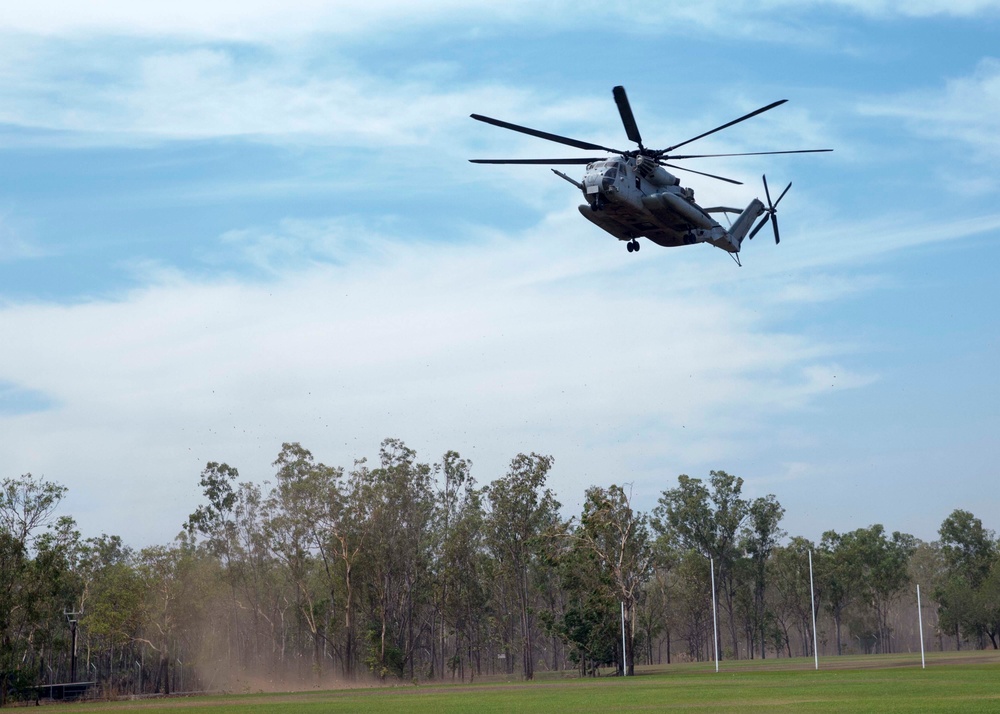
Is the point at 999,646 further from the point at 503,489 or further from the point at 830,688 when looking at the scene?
the point at 830,688

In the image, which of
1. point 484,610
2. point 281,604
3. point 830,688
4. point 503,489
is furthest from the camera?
point 281,604

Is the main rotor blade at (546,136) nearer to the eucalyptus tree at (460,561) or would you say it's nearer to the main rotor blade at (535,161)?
the main rotor blade at (535,161)

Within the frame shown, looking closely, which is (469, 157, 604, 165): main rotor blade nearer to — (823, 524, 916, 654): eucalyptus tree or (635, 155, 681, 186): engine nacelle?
(635, 155, 681, 186): engine nacelle

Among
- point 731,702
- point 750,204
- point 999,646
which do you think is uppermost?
point 750,204

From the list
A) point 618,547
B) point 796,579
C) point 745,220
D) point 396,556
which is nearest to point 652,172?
point 745,220

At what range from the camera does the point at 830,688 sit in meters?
37.3

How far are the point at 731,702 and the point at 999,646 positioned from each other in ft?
314

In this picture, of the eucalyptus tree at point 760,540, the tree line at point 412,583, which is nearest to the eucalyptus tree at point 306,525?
the tree line at point 412,583

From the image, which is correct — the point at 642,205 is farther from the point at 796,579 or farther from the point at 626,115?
the point at 796,579

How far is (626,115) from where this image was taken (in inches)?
1188

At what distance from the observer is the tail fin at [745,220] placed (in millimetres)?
39719

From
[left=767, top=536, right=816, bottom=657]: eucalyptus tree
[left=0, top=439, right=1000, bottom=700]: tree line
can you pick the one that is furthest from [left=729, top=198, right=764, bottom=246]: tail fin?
[left=767, top=536, right=816, bottom=657]: eucalyptus tree

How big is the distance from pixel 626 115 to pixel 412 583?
68355mm

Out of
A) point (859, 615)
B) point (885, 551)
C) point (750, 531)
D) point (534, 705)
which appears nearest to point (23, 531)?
point (534, 705)
